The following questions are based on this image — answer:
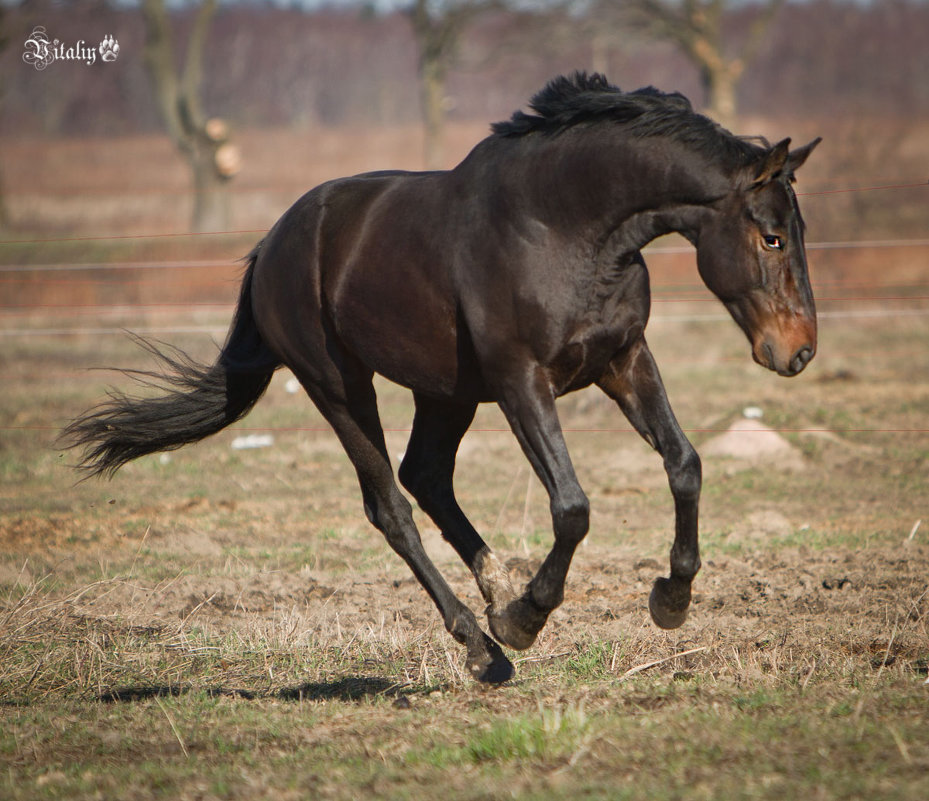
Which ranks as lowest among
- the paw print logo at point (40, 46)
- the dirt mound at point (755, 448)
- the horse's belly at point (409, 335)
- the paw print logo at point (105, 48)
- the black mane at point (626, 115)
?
the dirt mound at point (755, 448)

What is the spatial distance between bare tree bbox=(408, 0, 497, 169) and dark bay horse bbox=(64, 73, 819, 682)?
1955 centimetres

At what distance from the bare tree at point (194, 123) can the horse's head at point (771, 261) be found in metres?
19.8

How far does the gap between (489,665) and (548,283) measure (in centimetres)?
157

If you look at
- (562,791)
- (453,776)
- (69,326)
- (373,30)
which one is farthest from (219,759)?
(373,30)

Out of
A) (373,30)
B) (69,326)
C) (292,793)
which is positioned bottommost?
(69,326)

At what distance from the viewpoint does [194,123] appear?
2389cm

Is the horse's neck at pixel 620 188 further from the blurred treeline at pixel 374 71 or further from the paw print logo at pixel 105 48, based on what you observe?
the blurred treeline at pixel 374 71

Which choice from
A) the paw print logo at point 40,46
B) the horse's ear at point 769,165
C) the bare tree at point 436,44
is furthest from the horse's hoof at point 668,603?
the bare tree at point 436,44

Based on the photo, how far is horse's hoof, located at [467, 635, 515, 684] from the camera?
14.9 ft

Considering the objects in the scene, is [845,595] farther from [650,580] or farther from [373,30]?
[373,30]

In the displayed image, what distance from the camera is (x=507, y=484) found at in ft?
28.9

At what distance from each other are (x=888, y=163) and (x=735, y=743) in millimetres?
18957

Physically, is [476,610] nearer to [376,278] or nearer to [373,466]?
[373,466]

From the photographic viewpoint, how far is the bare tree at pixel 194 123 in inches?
919
